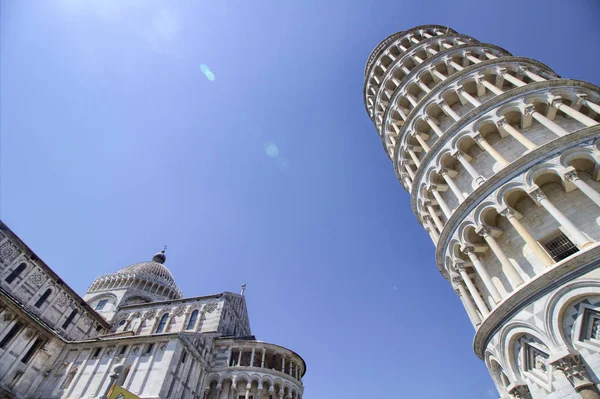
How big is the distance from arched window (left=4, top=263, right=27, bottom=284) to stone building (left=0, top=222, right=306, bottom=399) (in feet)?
0.26

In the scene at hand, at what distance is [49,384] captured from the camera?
69.8 feet

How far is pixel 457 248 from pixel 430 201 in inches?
126

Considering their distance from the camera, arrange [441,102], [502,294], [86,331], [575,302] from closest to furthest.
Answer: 1. [575,302]
2. [502,294]
3. [441,102]
4. [86,331]

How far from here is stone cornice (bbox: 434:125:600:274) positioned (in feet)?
34.1

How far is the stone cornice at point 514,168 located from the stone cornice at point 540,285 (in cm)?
340

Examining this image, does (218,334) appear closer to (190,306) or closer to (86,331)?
(190,306)

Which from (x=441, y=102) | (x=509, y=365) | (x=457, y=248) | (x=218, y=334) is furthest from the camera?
(x=218, y=334)

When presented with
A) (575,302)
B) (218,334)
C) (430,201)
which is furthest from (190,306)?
(575,302)

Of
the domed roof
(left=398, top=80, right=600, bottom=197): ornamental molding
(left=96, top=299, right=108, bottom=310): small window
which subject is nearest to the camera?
(left=398, top=80, right=600, bottom=197): ornamental molding

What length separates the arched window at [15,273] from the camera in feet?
81.3

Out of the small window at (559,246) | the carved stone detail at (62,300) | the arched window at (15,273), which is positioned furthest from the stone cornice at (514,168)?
the carved stone detail at (62,300)

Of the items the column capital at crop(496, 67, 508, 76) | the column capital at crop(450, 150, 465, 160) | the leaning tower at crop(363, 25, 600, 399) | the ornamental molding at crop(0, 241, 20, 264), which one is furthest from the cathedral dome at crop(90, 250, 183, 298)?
the column capital at crop(496, 67, 508, 76)

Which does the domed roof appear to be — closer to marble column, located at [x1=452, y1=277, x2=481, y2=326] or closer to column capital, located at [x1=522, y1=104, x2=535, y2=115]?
marble column, located at [x1=452, y1=277, x2=481, y2=326]

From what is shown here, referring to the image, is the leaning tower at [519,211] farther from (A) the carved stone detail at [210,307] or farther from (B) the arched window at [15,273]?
(B) the arched window at [15,273]
